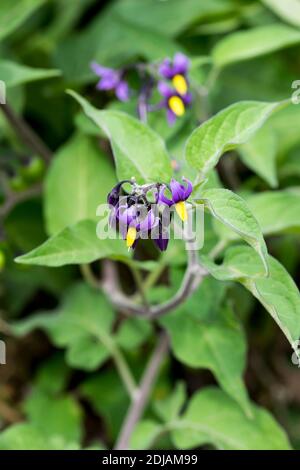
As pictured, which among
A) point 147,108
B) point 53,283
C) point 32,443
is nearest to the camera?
point 32,443

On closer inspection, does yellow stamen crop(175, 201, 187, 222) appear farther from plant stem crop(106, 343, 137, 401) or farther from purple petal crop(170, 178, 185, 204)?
plant stem crop(106, 343, 137, 401)

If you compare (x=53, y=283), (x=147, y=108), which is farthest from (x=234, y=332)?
(x=53, y=283)

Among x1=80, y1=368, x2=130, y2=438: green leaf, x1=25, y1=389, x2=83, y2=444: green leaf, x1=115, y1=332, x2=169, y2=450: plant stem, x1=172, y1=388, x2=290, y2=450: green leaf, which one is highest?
x1=115, y1=332, x2=169, y2=450: plant stem

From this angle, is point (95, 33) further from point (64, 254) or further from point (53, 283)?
point (64, 254)

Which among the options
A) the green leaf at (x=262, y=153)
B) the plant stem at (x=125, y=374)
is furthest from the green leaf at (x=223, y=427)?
the green leaf at (x=262, y=153)

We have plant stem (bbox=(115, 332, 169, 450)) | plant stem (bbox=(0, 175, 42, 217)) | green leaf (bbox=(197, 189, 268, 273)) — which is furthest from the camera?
plant stem (bbox=(0, 175, 42, 217))

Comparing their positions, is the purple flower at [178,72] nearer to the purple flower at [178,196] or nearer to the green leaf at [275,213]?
the green leaf at [275,213]

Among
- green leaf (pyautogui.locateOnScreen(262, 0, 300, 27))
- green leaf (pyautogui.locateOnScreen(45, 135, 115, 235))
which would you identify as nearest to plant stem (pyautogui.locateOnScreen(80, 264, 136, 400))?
green leaf (pyautogui.locateOnScreen(45, 135, 115, 235))

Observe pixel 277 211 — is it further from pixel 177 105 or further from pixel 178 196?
pixel 178 196
